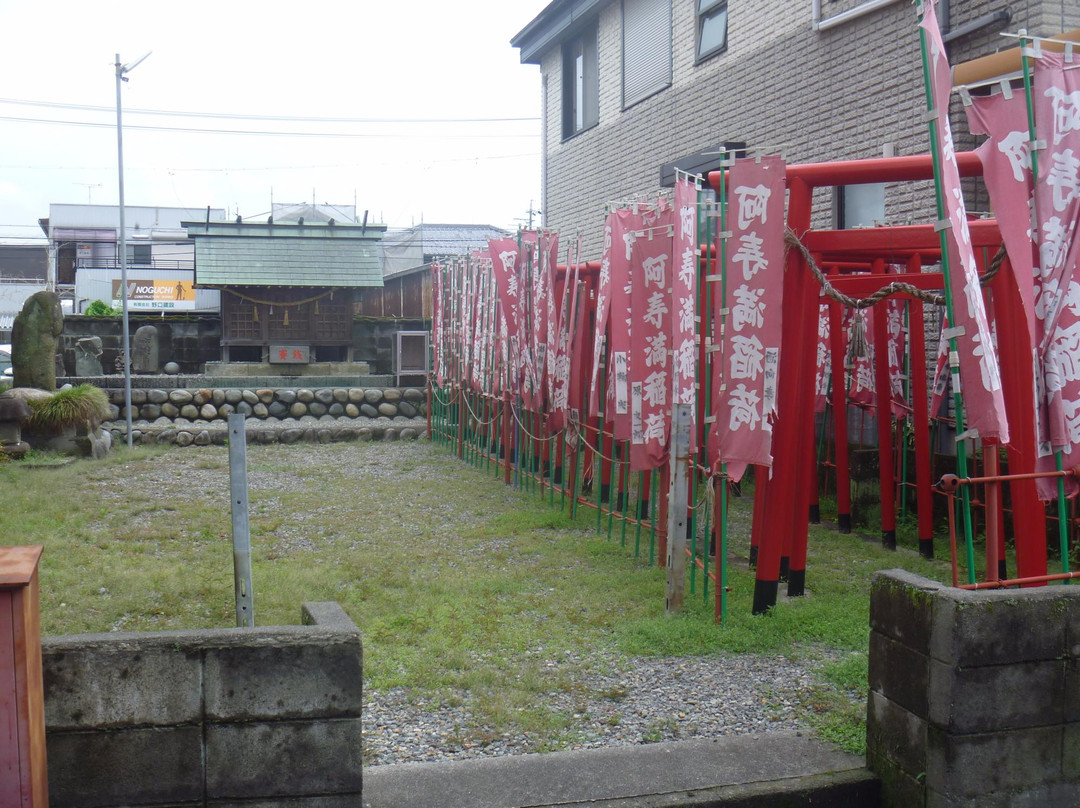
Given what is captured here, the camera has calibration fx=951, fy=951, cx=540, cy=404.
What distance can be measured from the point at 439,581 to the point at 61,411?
31.1 feet

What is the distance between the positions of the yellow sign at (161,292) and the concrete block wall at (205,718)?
39.2m

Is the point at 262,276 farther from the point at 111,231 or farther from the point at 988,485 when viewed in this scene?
the point at 111,231

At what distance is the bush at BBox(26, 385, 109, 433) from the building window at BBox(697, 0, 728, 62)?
10.5 meters

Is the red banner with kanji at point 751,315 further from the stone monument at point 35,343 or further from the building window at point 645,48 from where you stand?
the stone monument at point 35,343

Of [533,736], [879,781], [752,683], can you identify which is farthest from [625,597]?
[879,781]

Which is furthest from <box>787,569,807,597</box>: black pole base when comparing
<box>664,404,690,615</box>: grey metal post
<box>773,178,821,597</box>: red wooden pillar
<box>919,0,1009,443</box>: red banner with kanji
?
<box>919,0,1009,443</box>: red banner with kanji

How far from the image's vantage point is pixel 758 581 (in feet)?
20.8

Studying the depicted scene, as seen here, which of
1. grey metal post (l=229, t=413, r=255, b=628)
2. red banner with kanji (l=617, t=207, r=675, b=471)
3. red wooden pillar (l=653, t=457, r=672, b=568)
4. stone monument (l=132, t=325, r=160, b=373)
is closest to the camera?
grey metal post (l=229, t=413, r=255, b=628)

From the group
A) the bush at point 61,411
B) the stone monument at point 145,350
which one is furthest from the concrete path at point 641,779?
the stone monument at point 145,350

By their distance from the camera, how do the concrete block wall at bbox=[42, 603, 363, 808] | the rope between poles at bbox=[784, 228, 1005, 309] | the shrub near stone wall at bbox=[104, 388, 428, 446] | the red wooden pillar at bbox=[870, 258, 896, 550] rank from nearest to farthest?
the concrete block wall at bbox=[42, 603, 363, 808] < the rope between poles at bbox=[784, 228, 1005, 309] < the red wooden pillar at bbox=[870, 258, 896, 550] < the shrub near stone wall at bbox=[104, 388, 428, 446]

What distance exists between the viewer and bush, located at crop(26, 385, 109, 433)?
1419cm

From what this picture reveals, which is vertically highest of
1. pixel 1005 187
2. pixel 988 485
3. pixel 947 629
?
pixel 1005 187

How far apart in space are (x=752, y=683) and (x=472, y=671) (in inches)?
60.3

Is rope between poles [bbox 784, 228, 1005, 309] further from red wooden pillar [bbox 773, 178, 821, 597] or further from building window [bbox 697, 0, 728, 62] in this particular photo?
building window [bbox 697, 0, 728, 62]
